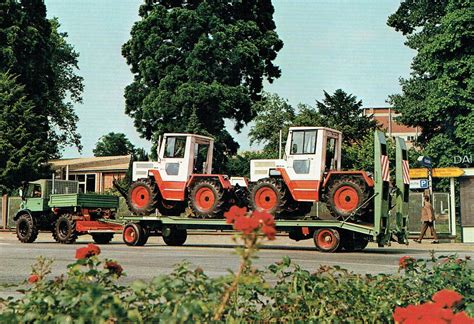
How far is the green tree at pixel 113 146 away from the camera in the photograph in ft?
423

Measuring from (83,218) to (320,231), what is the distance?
8.96 m

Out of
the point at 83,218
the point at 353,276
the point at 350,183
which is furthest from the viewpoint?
the point at 83,218

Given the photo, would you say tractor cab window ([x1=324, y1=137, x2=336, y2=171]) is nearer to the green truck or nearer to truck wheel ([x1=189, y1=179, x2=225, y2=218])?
truck wheel ([x1=189, y1=179, x2=225, y2=218])

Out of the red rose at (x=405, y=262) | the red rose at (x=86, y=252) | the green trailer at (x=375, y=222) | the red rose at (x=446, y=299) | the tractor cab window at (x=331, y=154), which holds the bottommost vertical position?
the red rose at (x=446, y=299)

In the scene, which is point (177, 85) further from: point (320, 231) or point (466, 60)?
point (320, 231)

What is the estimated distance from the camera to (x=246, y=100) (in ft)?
155

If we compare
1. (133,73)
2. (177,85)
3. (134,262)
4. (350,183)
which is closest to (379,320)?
(134,262)

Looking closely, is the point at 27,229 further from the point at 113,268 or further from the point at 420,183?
the point at 113,268

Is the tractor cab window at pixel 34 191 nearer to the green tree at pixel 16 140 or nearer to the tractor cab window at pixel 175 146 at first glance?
the tractor cab window at pixel 175 146

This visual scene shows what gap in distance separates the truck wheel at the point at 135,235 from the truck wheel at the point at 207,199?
192 cm

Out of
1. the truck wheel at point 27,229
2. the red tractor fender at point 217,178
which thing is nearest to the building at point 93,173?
the truck wheel at point 27,229

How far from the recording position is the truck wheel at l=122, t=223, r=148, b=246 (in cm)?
2609

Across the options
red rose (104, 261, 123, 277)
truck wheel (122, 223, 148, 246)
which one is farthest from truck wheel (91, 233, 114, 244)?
red rose (104, 261, 123, 277)

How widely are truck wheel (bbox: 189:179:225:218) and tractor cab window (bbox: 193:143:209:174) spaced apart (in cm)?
142
